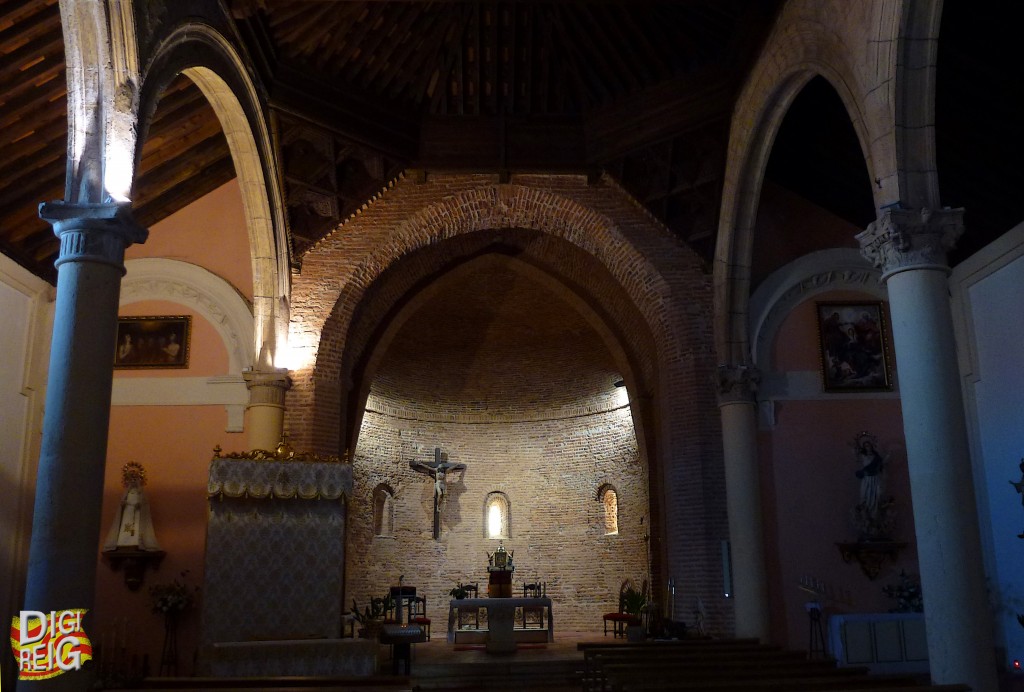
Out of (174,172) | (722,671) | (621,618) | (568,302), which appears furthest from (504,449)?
(722,671)

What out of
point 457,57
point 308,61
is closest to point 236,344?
point 308,61

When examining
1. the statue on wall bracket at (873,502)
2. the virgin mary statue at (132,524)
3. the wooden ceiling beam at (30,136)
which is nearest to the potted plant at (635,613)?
the statue on wall bracket at (873,502)

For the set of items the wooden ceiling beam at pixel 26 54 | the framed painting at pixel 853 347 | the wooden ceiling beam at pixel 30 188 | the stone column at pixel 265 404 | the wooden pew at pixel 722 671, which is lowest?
the wooden pew at pixel 722 671

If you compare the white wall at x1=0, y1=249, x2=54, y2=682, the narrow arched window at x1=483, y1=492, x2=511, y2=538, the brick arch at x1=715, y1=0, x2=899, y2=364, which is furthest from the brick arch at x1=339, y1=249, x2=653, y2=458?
the narrow arched window at x1=483, y1=492, x2=511, y2=538

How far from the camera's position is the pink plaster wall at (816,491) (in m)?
11.8

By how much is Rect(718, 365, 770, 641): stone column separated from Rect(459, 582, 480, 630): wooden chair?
20.7 feet

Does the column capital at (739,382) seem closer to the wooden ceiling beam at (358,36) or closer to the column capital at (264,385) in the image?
the column capital at (264,385)

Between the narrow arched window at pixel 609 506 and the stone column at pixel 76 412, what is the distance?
1270 cm

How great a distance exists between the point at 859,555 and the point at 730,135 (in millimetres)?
5680

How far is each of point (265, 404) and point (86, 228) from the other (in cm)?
556

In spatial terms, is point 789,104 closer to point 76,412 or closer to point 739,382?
point 739,382

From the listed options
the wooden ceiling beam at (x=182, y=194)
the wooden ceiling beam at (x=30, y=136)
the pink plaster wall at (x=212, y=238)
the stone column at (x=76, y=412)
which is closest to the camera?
the stone column at (x=76, y=412)

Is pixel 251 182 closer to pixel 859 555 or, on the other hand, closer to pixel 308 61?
pixel 308 61

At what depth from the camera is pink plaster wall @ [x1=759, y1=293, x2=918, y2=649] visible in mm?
11836
